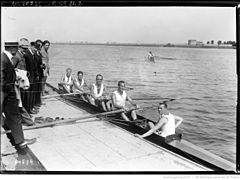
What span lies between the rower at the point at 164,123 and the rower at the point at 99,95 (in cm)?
40

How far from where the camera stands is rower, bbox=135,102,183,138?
2164 mm

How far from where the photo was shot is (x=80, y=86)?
2.29 m

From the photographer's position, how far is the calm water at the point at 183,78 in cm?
213

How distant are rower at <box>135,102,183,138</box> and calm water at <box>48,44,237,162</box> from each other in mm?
44

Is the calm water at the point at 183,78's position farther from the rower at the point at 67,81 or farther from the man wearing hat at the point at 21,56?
the man wearing hat at the point at 21,56

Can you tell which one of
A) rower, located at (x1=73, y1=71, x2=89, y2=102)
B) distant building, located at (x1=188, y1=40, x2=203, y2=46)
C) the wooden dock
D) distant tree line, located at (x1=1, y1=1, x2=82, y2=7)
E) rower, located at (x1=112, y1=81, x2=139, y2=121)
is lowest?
the wooden dock

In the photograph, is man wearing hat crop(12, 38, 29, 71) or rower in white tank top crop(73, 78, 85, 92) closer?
man wearing hat crop(12, 38, 29, 71)

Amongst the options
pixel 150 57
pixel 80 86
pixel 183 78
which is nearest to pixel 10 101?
pixel 80 86

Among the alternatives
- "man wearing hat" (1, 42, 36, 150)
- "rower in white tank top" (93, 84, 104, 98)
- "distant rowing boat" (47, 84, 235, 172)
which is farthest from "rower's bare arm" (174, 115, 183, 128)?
"man wearing hat" (1, 42, 36, 150)

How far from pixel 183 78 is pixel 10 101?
135 cm

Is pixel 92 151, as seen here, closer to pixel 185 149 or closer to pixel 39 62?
pixel 185 149

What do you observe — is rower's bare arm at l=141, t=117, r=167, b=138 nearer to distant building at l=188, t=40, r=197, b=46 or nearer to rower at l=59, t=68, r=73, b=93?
distant building at l=188, t=40, r=197, b=46

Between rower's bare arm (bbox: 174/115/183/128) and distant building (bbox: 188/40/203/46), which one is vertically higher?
distant building (bbox: 188/40/203/46)

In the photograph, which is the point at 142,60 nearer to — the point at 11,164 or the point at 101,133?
the point at 101,133
